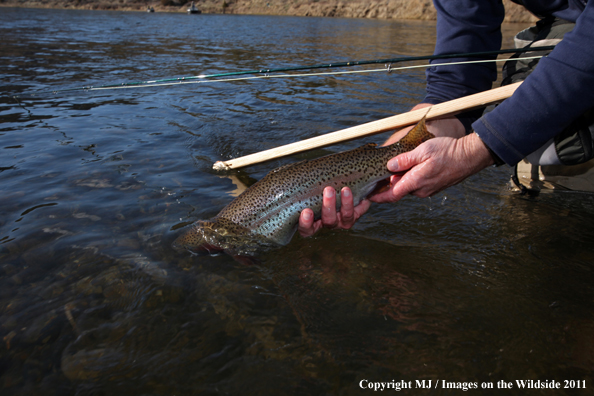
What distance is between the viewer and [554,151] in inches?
106

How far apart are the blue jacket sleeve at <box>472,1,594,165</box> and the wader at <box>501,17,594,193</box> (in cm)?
61

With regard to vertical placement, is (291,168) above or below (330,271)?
above

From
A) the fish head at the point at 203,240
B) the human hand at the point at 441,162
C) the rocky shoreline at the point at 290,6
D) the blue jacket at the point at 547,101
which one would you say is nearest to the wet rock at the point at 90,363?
the fish head at the point at 203,240

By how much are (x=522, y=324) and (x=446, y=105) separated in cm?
157

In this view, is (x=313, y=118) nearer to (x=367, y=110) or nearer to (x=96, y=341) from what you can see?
(x=367, y=110)

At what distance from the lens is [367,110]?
678cm

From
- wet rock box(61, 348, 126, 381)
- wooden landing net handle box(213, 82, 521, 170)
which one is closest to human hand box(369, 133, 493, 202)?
wooden landing net handle box(213, 82, 521, 170)

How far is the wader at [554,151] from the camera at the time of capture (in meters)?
2.54

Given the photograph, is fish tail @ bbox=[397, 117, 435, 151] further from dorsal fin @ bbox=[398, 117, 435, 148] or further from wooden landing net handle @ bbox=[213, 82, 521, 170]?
wooden landing net handle @ bbox=[213, 82, 521, 170]

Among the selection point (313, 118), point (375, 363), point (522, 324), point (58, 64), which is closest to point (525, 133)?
point (522, 324)

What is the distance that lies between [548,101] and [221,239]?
7.17 ft

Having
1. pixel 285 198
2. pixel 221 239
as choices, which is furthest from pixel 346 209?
pixel 221 239

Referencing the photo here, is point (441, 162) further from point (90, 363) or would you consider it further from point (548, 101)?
point (90, 363)

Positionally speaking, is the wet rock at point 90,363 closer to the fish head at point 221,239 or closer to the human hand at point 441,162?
the fish head at point 221,239
